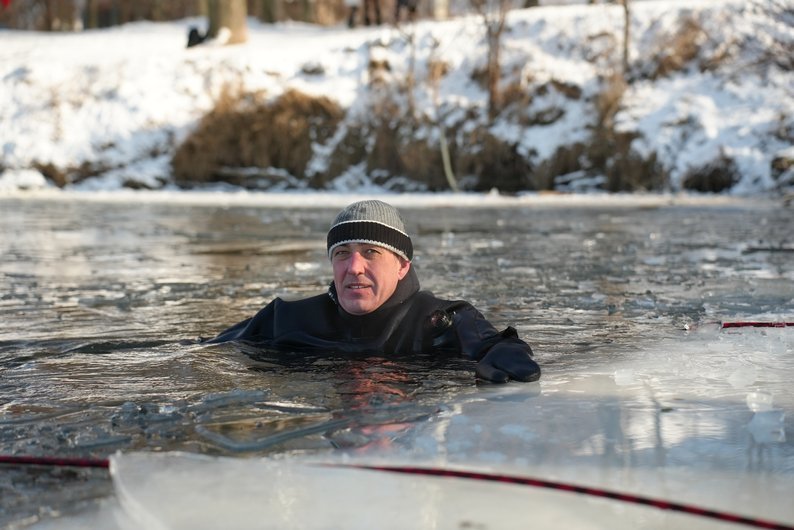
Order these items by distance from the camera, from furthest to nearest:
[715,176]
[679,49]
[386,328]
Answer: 1. [679,49]
2. [715,176]
3. [386,328]

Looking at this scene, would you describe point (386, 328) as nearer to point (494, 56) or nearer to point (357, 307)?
point (357, 307)

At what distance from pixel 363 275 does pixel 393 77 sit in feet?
65.5

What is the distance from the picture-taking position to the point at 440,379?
360 centimetres

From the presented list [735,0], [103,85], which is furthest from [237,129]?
[735,0]

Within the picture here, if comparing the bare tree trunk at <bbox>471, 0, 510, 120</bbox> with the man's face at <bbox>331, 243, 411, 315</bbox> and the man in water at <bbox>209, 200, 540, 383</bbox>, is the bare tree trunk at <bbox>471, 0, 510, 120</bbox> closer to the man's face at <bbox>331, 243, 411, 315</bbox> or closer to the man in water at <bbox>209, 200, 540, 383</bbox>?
the man in water at <bbox>209, 200, 540, 383</bbox>

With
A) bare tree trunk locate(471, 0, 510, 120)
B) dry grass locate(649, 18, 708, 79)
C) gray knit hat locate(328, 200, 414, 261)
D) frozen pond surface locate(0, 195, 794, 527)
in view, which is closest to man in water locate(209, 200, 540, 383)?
gray knit hat locate(328, 200, 414, 261)

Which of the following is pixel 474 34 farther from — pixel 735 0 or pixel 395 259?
pixel 395 259

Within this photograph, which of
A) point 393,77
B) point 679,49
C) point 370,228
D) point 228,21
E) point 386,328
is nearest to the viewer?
point 370,228

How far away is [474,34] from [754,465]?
74.2 feet

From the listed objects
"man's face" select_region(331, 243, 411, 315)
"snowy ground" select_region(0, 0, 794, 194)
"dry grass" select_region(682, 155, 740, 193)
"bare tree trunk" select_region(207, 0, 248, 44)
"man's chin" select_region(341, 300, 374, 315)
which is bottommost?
"dry grass" select_region(682, 155, 740, 193)

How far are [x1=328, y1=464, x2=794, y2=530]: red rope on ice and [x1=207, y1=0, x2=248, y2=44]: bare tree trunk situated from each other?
24.3 meters

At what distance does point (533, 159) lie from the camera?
20328 millimetres

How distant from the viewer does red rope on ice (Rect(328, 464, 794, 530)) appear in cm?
201

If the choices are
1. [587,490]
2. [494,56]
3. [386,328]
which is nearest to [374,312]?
[386,328]
